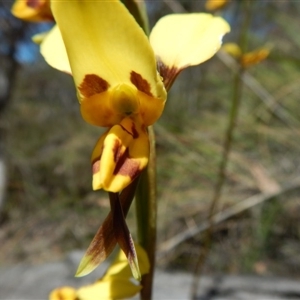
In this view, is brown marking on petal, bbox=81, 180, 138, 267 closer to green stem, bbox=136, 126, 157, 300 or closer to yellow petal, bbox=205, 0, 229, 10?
green stem, bbox=136, 126, 157, 300

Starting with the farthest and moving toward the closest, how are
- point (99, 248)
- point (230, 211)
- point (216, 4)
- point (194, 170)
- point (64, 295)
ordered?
point (194, 170), point (230, 211), point (216, 4), point (64, 295), point (99, 248)

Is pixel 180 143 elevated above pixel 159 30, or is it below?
below

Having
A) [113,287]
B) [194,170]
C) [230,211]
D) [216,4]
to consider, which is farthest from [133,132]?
[194,170]

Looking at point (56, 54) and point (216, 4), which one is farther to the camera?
point (216, 4)

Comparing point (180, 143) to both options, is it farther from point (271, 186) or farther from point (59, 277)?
point (59, 277)

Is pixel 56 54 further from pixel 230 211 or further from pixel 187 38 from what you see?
pixel 230 211

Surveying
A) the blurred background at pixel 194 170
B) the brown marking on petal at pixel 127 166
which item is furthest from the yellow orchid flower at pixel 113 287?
the blurred background at pixel 194 170

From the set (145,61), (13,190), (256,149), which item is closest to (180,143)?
(256,149)
